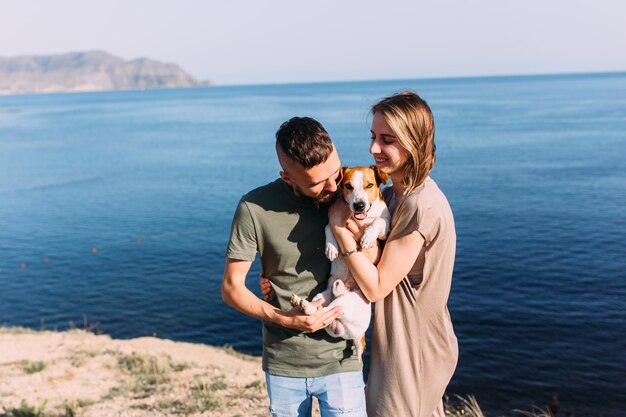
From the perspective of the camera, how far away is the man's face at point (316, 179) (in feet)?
11.0

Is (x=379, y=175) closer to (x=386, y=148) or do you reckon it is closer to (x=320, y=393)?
(x=386, y=148)

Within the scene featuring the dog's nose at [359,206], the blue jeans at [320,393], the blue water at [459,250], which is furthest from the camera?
the blue water at [459,250]

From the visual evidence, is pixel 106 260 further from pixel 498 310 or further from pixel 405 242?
pixel 405 242

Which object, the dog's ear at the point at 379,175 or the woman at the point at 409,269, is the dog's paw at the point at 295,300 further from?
the dog's ear at the point at 379,175

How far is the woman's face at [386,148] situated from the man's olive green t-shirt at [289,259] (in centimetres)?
52

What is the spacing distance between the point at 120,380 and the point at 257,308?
→ 8094mm

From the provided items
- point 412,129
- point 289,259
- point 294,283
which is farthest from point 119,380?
point 412,129

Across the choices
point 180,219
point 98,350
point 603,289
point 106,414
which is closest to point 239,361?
point 98,350

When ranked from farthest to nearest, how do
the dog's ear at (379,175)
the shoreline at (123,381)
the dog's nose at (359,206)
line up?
the shoreline at (123,381) → the dog's ear at (379,175) → the dog's nose at (359,206)

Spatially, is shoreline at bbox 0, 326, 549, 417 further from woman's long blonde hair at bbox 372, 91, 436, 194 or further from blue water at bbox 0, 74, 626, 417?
woman's long blonde hair at bbox 372, 91, 436, 194

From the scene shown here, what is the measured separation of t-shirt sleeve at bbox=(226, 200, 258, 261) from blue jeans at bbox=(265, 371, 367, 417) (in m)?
0.85

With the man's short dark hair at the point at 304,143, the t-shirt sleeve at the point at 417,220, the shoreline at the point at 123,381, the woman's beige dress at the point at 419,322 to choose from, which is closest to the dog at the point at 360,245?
the woman's beige dress at the point at 419,322

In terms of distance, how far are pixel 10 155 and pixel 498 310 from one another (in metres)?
54.0

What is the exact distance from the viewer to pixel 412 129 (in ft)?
11.0
